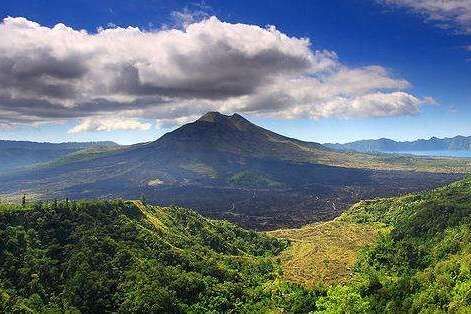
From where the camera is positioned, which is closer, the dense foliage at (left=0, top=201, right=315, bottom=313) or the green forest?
the green forest

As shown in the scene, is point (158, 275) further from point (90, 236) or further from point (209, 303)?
Result: point (90, 236)

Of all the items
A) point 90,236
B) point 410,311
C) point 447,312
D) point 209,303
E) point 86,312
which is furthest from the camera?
point 90,236

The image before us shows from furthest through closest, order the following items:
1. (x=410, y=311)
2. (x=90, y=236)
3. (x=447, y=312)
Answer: (x=90, y=236) → (x=410, y=311) → (x=447, y=312)

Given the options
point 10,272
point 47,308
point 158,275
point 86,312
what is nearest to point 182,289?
point 158,275

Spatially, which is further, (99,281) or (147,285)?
(147,285)

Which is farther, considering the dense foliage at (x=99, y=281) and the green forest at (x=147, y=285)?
the dense foliage at (x=99, y=281)

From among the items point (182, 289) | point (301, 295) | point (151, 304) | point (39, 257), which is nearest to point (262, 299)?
point (301, 295)

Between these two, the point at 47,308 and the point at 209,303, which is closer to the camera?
the point at 47,308

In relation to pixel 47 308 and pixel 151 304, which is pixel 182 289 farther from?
pixel 47 308

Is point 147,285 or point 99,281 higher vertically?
point 99,281

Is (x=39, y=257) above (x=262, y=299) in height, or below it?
above
